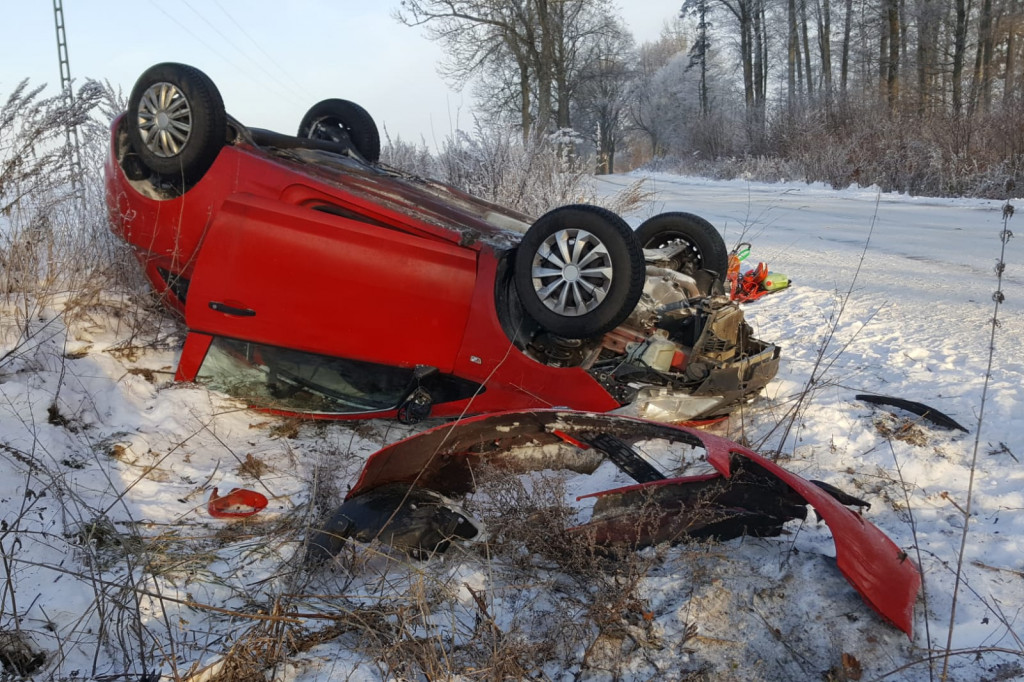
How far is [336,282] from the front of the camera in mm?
3461

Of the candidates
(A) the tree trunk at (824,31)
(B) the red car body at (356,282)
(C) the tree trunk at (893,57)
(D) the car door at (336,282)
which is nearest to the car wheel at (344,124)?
(B) the red car body at (356,282)

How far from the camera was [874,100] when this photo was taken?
759 inches

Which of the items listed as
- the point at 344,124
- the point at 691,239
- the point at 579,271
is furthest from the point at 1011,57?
the point at 579,271

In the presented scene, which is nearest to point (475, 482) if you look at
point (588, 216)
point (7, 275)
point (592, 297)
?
point (592, 297)

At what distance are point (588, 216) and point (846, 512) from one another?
1711 mm

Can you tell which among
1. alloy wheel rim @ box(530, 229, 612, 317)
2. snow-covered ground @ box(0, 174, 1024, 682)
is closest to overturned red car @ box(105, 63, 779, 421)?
alloy wheel rim @ box(530, 229, 612, 317)

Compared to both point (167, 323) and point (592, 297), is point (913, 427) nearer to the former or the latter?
point (592, 297)

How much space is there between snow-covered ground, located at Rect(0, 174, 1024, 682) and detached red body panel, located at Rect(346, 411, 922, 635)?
103 mm

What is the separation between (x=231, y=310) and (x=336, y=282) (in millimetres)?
555

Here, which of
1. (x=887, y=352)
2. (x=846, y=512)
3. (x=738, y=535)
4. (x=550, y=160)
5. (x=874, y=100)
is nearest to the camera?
(x=846, y=512)

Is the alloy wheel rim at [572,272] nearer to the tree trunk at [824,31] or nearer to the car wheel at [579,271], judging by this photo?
the car wheel at [579,271]

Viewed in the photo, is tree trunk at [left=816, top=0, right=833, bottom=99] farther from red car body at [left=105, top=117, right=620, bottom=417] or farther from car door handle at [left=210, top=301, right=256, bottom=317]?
car door handle at [left=210, top=301, right=256, bottom=317]

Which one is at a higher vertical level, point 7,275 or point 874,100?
point 874,100

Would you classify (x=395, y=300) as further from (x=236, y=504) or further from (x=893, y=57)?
(x=893, y=57)
